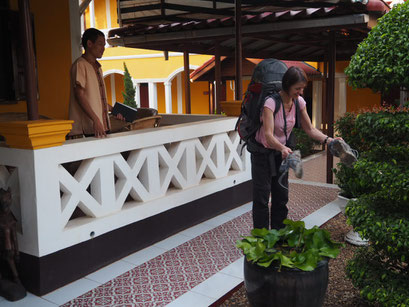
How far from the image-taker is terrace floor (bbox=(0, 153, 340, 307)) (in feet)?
11.9

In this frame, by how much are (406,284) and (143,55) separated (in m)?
21.4

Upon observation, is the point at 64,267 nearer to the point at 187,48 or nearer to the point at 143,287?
the point at 143,287

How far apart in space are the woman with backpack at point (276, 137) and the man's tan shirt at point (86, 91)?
180cm

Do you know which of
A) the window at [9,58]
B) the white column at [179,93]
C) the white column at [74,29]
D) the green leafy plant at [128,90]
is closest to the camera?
the window at [9,58]

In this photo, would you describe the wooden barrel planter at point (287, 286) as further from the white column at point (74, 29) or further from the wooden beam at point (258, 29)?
the white column at point (74, 29)

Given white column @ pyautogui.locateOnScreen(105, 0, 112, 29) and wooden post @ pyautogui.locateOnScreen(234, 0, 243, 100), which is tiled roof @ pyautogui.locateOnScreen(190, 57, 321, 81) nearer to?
white column @ pyautogui.locateOnScreen(105, 0, 112, 29)

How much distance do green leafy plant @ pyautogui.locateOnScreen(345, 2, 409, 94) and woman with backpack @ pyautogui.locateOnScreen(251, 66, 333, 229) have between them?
0.68 m

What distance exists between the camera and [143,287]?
12.6ft

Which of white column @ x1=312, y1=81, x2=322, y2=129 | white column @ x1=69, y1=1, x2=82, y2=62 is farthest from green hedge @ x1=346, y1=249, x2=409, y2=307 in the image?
white column @ x1=312, y1=81, x2=322, y2=129

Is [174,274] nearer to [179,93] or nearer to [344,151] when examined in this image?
[344,151]

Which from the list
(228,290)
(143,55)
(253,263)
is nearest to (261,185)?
(228,290)

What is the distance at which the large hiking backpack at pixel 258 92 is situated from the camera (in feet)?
13.6

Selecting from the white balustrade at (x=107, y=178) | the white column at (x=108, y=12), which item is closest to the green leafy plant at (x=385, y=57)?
the white balustrade at (x=107, y=178)

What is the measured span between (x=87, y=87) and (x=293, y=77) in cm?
214
